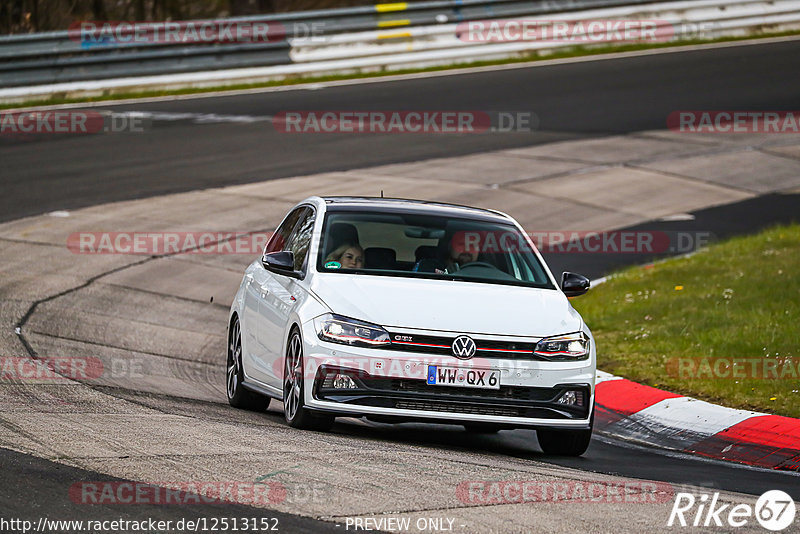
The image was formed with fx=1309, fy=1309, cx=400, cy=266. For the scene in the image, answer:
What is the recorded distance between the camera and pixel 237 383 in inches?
388

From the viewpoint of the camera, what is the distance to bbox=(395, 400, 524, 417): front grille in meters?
7.95

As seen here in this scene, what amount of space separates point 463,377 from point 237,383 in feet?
8.11

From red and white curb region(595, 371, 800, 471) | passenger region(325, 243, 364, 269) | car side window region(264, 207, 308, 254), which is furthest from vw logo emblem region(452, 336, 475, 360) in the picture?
car side window region(264, 207, 308, 254)

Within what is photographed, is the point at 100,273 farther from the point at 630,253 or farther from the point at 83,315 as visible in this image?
the point at 630,253

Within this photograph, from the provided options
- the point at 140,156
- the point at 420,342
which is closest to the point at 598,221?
the point at 140,156

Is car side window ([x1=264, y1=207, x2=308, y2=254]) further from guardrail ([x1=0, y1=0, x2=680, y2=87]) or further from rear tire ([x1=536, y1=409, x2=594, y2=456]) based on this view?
guardrail ([x1=0, y1=0, x2=680, y2=87])

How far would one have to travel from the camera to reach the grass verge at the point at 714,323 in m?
10.2

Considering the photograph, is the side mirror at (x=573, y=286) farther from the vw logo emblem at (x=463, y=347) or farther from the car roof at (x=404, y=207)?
the vw logo emblem at (x=463, y=347)

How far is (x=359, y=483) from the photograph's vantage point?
6.45 metres

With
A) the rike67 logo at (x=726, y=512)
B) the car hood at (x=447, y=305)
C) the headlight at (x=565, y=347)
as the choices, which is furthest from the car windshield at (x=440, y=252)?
the rike67 logo at (x=726, y=512)

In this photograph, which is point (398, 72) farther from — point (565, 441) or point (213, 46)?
point (565, 441)

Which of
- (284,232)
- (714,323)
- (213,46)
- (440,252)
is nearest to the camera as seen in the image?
(440,252)

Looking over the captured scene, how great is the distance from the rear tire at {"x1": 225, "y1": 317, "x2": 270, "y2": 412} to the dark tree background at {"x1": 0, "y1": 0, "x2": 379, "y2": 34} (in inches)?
821

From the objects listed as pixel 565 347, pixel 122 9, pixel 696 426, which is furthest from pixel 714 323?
pixel 122 9
